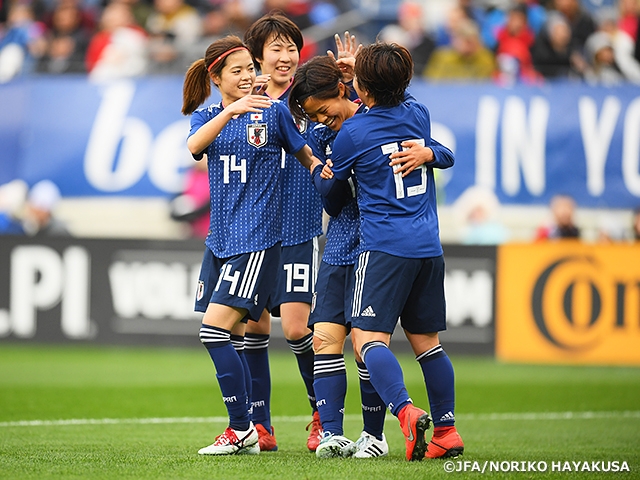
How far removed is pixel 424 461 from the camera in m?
5.55

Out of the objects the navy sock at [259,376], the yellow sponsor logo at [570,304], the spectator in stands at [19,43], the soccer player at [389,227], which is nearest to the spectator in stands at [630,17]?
the yellow sponsor logo at [570,304]

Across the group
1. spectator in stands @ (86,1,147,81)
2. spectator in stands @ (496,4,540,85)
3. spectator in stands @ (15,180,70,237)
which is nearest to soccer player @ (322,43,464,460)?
spectator in stands @ (15,180,70,237)

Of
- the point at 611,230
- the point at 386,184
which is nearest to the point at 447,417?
the point at 386,184

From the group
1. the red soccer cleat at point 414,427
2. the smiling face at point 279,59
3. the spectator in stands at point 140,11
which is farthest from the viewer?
the spectator in stands at point 140,11

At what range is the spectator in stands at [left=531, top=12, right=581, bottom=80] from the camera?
50.6 feet

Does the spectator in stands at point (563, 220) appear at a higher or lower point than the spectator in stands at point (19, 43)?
lower

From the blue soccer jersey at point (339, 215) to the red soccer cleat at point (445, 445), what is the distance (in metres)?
1.08

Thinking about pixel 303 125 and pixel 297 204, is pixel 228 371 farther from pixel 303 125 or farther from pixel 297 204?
pixel 303 125

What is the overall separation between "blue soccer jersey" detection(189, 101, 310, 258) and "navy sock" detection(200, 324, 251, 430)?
0.47 metres

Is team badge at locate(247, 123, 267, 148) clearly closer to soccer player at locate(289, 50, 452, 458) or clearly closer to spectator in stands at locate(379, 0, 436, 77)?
soccer player at locate(289, 50, 452, 458)

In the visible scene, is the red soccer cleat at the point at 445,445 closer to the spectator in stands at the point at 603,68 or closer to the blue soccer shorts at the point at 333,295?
the blue soccer shorts at the point at 333,295

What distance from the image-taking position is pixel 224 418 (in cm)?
821

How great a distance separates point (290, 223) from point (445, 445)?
172 centimetres

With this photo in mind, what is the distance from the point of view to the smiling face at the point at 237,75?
19.8 feet
